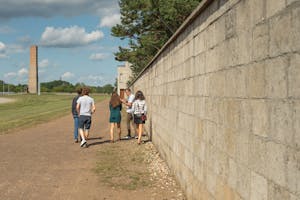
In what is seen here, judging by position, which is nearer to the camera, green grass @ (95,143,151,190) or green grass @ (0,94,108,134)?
green grass @ (95,143,151,190)

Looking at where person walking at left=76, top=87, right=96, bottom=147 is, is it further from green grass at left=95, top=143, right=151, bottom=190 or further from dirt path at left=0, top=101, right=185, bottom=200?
green grass at left=95, top=143, right=151, bottom=190

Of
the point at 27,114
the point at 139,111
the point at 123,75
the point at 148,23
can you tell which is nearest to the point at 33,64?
the point at 123,75

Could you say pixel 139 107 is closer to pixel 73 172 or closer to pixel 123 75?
pixel 73 172

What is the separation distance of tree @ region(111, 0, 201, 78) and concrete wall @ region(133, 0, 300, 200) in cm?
1699

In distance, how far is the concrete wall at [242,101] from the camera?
104 inches

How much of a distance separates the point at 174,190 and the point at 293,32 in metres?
4.76

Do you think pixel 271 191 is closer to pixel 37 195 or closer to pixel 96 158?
pixel 37 195

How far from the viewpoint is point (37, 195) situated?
6836 millimetres

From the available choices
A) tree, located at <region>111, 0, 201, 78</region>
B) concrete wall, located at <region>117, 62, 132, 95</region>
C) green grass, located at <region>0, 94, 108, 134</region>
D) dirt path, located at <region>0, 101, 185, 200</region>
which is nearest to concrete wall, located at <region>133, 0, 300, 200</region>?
dirt path, located at <region>0, 101, 185, 200</region>

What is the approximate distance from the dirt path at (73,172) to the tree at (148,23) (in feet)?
37.1

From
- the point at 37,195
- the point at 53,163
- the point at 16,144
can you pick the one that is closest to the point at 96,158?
the point at 53,163

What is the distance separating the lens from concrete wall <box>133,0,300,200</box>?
264 centimetres

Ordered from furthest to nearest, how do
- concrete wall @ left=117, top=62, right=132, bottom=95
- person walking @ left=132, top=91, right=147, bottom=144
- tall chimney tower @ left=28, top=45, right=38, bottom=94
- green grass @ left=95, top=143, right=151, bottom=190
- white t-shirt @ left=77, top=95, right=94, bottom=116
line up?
tall chimney tower @ left=28, top=45, right=38, bottom=94 → concrete wall @ left=117, top=62, right=132, bottom=95 → person walking @ left=132, top=91, right=147, bottom=144 → white t-shirt @ left=77, top=95, right=94, bottom=116 → green grass @ left=95, top=143, right=151, bottom=190

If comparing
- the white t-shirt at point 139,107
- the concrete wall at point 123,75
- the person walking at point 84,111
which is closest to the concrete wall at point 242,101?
the white t-shirt at point 139,107
